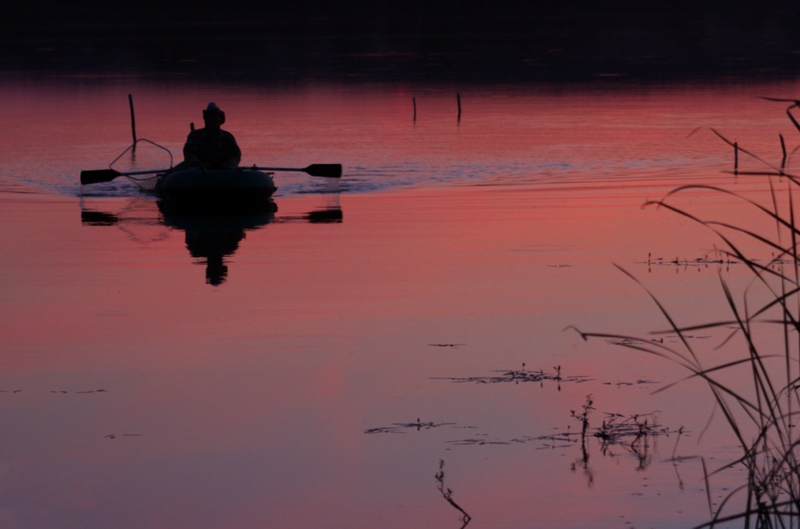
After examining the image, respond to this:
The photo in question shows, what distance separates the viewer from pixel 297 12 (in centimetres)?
15888

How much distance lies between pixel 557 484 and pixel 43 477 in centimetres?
256

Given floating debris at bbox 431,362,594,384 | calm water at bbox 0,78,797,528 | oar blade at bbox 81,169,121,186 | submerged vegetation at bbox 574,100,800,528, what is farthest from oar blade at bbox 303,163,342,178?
floating debris at bbox 431,362,594,384

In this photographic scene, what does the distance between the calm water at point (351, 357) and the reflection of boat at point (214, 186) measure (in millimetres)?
399

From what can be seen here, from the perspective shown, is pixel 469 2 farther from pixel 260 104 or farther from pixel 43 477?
pixel 43 477

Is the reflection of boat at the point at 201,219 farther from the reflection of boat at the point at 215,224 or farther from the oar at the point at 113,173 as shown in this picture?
the oar at the point at 113,173

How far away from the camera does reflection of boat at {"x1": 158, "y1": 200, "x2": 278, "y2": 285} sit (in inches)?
623

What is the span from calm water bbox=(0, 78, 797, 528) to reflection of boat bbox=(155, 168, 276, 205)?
1.31 feet

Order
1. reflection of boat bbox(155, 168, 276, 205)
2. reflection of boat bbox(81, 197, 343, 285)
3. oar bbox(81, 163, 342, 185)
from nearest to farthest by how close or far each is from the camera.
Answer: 1. reflection of boat bbox(81, 197, 343, 285)
2. reflection of boat bbox(155, 168, 276, 205)
3. oar bbox(81, 163, 342, 185)

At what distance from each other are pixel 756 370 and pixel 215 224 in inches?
551

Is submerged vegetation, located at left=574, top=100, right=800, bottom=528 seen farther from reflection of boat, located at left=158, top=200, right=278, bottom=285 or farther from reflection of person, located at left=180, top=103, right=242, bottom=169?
reflection of person, located at left=180, top=103, right=242, bottom=169

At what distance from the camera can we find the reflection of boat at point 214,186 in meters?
19.8

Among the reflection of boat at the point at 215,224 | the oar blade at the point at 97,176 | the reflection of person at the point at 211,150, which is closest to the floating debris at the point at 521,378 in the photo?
the reflection of boat at the point at 215,224

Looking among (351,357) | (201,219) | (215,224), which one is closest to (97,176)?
(201,219)

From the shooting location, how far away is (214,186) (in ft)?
64.9
